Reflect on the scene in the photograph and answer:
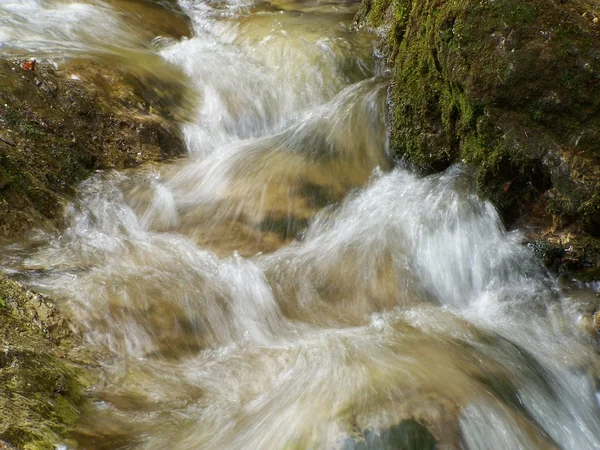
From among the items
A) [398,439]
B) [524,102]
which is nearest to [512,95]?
[524,102]

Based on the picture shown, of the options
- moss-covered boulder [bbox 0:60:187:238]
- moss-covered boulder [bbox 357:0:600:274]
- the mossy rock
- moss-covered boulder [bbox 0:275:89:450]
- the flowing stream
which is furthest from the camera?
moss-covered boulder [bbox 0:60:187:238]

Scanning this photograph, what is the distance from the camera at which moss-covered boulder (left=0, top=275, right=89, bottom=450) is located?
2.53m

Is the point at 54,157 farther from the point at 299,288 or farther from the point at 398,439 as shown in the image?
the point at 398,439

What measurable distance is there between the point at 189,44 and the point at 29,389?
6196 millimetres

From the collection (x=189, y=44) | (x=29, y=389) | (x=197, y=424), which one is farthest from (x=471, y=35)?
(x=189, y=44)

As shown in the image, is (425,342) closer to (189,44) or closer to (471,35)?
(471,35)

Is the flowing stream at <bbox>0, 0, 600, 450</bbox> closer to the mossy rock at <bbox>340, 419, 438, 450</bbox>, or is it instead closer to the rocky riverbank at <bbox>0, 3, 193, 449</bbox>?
the mossy rock at <bbox>340, 419, 438, 450</bbox>

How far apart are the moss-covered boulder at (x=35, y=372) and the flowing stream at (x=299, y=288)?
5.4 inches

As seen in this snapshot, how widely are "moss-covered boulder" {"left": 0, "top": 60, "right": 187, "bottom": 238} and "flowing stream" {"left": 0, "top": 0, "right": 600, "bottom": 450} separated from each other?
0.73ft

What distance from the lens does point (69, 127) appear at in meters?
5.48

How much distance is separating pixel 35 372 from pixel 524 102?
394 cm

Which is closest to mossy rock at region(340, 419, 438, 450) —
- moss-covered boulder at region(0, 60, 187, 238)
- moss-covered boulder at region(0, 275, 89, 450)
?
moss-covered boulder at region(0, 275, 89, 450)

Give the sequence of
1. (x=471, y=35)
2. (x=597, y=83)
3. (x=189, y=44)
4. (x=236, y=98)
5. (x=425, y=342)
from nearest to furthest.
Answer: (x=425, y=342) < (x=597, y=83) < (x=471, y=35) < (x=236, y=98) < (x=189, y=44)

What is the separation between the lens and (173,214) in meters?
5.29
